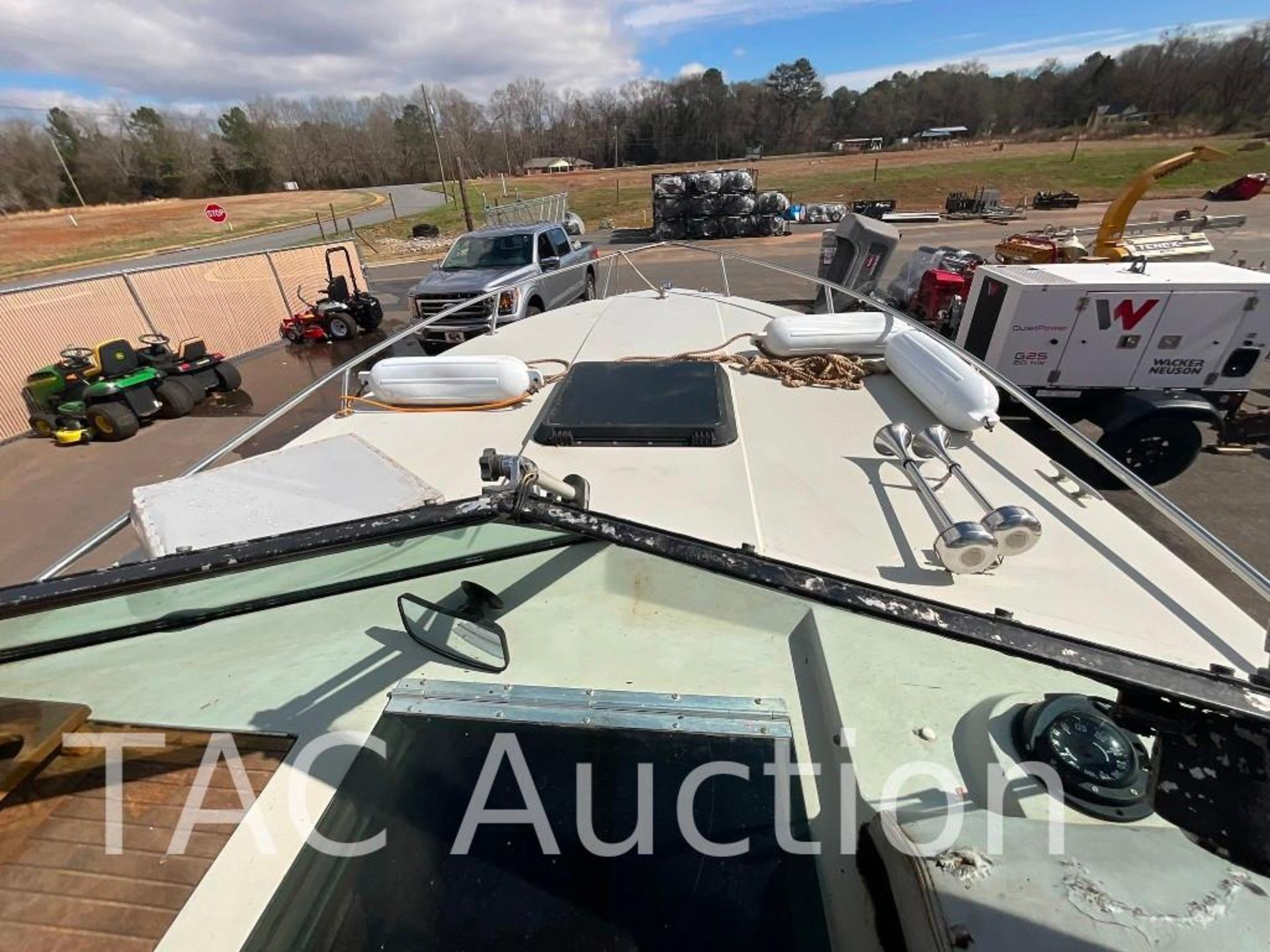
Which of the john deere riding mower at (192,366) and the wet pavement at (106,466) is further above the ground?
the john deere riding mower at (192,366)

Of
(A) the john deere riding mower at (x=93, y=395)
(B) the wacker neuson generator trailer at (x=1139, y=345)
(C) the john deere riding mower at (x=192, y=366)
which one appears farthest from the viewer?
(C) the john deere riding mower at (x=192, y=366)

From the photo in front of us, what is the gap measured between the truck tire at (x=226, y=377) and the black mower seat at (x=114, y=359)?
107cm

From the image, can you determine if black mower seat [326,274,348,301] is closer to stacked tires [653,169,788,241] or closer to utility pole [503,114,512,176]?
stacked tires [653,169,788,241]

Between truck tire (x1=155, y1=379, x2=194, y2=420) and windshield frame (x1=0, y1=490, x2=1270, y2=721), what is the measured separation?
8.36m

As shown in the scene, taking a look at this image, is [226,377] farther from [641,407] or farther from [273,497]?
[641,407]

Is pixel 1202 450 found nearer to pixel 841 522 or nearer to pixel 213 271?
pixel 841 522

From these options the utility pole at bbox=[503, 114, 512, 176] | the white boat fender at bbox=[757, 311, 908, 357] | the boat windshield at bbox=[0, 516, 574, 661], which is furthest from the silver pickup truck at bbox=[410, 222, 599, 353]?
the utility pole at bbox=[503, 114, 512, 176]

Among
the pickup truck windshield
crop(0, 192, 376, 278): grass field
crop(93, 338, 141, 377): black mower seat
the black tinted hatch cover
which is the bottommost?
crop(0, 192, 376, 278): grass field

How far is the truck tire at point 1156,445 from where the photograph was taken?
500cm

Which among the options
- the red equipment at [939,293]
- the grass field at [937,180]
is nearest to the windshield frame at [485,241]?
the red equipment at [939,293]

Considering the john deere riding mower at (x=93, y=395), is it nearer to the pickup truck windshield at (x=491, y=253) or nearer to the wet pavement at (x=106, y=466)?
the wet pavement at (x=106, y=466)

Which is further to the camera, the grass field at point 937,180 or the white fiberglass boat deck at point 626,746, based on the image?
the grass field at point 937,180

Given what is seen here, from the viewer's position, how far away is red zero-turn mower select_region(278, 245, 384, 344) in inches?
442

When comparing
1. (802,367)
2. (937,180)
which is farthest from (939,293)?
(937,180)
